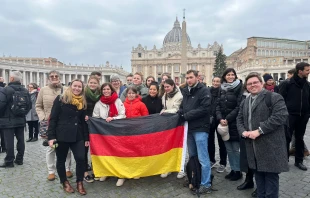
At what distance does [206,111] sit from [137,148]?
1616mm

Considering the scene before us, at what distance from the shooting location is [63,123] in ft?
14.3

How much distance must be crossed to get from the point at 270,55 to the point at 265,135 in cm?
8956

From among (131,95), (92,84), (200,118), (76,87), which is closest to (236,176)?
(200,118)

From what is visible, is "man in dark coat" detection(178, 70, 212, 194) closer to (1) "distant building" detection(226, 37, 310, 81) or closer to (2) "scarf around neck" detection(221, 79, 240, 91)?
(2) "scarf around neck" detection(221, 79, 240, 91)

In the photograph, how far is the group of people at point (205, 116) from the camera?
3588 mm

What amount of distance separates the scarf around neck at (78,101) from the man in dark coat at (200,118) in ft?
6.76

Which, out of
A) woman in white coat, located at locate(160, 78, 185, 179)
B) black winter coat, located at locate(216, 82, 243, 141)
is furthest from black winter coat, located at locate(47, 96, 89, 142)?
black winter coat, located at locate(216, 82, 243, 141)

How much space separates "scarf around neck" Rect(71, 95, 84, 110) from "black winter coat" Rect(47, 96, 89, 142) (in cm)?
6

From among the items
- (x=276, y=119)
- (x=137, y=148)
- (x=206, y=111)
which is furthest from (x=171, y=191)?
(x=276, y=119)

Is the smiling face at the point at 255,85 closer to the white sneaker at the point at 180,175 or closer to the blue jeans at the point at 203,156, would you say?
the blue jeans at the point at 203,156

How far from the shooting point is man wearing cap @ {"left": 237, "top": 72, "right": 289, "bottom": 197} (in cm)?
346

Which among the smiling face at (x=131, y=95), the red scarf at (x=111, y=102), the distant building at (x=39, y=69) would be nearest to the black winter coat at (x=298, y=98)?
the smiling face at (x=131, y=95)

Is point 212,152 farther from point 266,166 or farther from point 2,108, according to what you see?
point 2,108

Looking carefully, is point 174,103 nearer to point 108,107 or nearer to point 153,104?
point 153,104
